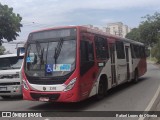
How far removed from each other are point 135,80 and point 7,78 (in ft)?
29.7

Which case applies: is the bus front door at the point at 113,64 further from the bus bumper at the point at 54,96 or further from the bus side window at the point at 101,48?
the bus bumper at the point at 54,96

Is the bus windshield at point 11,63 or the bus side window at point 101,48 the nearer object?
the bus side window at point 101,48

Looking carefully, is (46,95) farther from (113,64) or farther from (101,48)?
(113,64)

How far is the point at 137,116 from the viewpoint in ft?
31.7

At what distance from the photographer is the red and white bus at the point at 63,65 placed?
10773 millimetres

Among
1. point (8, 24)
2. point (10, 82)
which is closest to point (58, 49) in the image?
point (10, 82)

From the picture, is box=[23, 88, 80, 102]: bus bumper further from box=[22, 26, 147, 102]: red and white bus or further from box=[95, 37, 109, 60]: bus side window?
box=[95, 37, 109, 60]: bus side window

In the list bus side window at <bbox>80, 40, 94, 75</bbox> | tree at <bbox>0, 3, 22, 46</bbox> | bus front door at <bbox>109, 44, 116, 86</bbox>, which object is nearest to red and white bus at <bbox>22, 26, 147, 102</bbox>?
bus side window at <bbox>80, 40, 94, 75</bbox>

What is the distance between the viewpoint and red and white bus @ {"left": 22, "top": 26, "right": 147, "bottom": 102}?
10773 mm

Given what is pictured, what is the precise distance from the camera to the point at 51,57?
11.2 meters

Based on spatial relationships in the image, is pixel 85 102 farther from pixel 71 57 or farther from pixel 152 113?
pixel 152 113

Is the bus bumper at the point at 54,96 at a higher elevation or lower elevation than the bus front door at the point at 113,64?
lower

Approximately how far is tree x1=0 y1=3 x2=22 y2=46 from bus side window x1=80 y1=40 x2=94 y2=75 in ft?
62.4

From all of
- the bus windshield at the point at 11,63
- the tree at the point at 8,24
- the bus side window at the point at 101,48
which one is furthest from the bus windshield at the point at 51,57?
the tree at the point at 8,24
